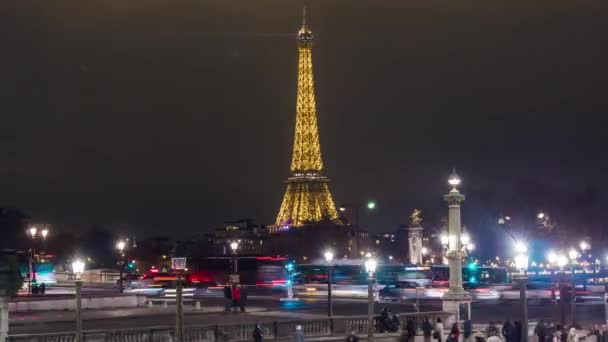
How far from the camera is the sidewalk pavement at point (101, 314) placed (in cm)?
4864

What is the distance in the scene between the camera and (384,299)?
76625 millimetres

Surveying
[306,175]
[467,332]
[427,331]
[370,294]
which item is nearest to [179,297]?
[370,294]

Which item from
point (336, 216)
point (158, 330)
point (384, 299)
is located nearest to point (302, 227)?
point (336, 216)

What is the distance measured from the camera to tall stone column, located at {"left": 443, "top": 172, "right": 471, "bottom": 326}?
46.9 meters

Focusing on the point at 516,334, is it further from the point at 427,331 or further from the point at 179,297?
the point at 179,297

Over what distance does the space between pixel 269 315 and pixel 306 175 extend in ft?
459

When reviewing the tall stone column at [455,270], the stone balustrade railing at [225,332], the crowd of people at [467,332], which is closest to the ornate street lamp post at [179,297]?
the crowd of people at [467,332]

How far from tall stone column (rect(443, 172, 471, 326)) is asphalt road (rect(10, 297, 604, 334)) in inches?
263

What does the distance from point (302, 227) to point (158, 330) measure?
14863cm

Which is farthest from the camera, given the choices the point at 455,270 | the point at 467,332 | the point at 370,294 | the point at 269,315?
the point at 269,315

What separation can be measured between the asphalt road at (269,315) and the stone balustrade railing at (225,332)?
4811mm

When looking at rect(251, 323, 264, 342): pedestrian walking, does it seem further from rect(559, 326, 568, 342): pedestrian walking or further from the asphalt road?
rect(559, 326, 568, 342): pedestrian walking

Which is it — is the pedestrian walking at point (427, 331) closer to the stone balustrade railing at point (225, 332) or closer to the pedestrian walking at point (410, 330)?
the pedestrian walking at point (410, 330)

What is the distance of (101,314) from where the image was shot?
177 ft
